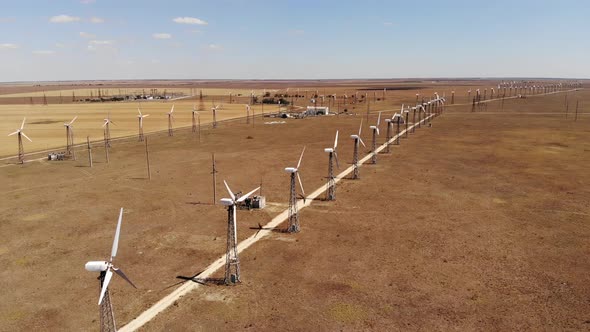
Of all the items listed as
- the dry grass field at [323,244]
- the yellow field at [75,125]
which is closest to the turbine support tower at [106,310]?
the dry grass field at [323,244]

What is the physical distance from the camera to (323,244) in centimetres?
4584

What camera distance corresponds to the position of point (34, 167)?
8406 cm

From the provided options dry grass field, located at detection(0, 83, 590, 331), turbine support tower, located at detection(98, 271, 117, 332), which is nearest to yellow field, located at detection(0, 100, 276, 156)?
dry grass field, located at detection(0, 83, 590, 331)

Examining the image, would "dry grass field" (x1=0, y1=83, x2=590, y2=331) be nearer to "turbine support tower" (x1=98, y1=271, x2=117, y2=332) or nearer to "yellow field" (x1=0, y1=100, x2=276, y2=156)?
"turbine support tower" (x1=98, y1=271, x2=117, y2=332)

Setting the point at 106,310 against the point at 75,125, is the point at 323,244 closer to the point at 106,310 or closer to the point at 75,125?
the point at 106,310

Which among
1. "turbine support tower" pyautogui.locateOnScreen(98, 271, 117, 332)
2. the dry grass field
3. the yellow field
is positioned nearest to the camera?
"turbine support tower" pyautogui.locateOnScreen(98, 271, 117, 332)

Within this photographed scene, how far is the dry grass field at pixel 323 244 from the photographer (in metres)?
32.8

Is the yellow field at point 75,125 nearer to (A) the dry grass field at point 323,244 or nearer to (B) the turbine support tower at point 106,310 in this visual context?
(A) the dry grass field at point 323,244

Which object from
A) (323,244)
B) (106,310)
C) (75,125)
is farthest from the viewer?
(75,125)

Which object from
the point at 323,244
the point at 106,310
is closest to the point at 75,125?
the point at 323,244

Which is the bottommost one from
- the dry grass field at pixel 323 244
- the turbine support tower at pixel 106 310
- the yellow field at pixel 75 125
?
the dry grass field at pixel 323 244

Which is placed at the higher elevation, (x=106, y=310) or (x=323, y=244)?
(x=106, y=310)

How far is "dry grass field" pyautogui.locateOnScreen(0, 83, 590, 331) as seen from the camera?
108 feet

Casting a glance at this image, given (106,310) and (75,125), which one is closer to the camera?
(106,310)
